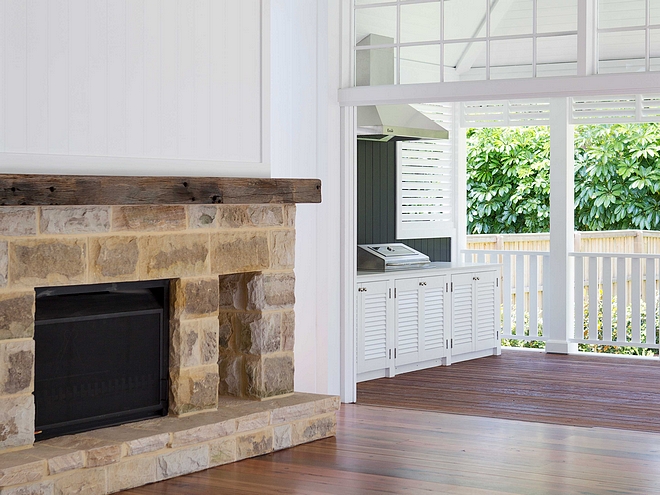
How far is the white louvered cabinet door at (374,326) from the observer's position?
691 centimetres

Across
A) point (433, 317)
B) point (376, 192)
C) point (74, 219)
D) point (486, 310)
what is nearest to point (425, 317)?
point (433, 317)

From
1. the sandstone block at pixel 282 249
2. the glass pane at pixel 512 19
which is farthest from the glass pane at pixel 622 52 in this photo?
the sandstone block at pixel 282 249

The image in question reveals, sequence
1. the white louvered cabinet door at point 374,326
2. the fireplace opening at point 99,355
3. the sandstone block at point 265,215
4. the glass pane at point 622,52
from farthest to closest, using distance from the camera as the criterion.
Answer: the white louvered cabinet door at point 374,326, the glass pane at point 622,52, the sandstone block at point 265,215, the fireplace opening at point 99,355

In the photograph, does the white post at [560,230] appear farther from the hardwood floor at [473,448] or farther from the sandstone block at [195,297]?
the sandstone block at [195,297]

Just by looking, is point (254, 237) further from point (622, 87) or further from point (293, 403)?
point (622, 87)

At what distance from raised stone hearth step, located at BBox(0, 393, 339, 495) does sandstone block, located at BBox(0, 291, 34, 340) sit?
1.52 feet

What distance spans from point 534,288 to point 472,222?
12.9ft

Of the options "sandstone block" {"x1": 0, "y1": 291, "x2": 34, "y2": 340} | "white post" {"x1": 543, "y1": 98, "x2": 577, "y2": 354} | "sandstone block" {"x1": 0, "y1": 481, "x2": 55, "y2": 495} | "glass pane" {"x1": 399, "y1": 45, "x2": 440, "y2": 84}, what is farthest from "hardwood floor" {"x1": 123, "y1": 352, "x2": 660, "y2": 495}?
"glass pane" {"x1": 399, "y1": 45, "x2": 440, "y2": 84}

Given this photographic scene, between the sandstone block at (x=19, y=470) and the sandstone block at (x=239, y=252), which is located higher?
the sandstone block at (x=239, y=252)

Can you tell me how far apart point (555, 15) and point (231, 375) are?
2822 mm

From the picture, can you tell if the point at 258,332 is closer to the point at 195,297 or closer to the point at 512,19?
the point at 195,297

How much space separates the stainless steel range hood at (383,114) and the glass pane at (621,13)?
124cm

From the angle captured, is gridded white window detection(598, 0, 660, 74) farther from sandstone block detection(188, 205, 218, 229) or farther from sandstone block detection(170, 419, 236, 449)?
sandstone block detection(170, 419, 236, 449)

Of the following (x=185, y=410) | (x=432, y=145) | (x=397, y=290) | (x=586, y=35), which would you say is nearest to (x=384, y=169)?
(x=432, y=145)
